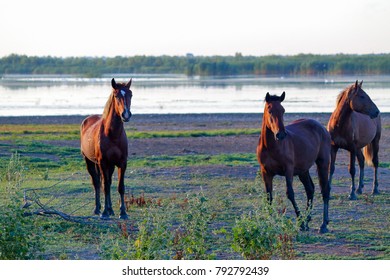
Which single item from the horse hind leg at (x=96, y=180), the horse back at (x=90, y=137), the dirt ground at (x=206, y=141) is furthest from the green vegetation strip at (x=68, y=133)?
the horse hind leg at (x=96, y=180)

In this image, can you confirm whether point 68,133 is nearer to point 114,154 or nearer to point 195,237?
point 114,154

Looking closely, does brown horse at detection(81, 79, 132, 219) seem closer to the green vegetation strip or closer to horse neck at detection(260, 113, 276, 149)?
horse neck at detection(260, 113, 276, 149)

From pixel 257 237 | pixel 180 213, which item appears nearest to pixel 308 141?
pixel 180 213

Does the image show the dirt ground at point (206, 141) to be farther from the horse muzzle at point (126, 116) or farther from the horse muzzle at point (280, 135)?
the horse muzzle at point (126, 116)

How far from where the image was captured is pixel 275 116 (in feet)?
36.2

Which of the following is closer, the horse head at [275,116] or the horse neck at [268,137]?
the horse head at [275,116]

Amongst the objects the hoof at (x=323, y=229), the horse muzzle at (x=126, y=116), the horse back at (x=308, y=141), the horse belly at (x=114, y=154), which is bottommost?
the hoof at (x=323, y=229)

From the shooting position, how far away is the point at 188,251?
29.0 ft

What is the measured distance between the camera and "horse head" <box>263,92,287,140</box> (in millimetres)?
10945

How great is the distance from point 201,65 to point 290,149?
335 ft

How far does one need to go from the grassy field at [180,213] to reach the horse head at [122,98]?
155 centimetres

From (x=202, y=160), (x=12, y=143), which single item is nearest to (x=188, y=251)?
A: (x=202, y=160)

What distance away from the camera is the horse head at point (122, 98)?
487 inches

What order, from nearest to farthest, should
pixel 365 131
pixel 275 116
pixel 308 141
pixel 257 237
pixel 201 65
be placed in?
1. pixel 257 237
2. pixel 275 116
3. pixel 308 141
4. pixel 365 131
5. pixel 201 65
